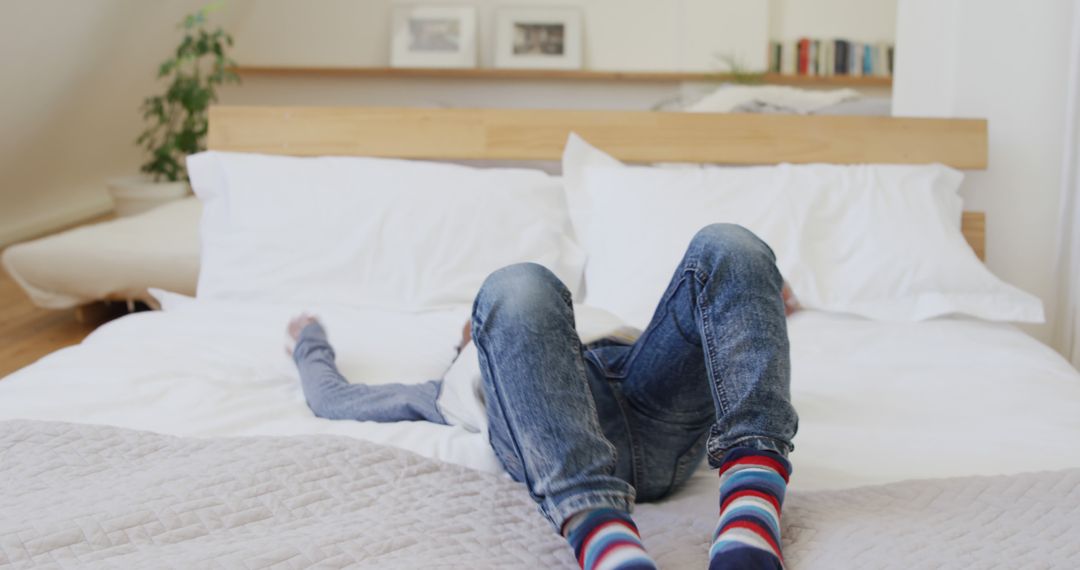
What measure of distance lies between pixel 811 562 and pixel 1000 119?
1587 millimetres

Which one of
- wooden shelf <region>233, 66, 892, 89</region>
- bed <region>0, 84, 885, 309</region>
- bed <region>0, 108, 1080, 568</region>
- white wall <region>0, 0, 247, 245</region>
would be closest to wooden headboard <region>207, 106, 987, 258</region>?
bed <region>0, 108, 1080, 568</region>

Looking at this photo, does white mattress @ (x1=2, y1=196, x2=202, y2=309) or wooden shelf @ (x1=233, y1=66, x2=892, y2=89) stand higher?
wooden shelf @ (x1=233, y1=66, x2=892, y2=89)

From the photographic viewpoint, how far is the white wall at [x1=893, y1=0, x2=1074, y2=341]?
2.24m

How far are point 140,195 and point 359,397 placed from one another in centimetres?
290

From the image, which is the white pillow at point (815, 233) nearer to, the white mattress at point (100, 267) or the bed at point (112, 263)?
the bed at point (112, 263)

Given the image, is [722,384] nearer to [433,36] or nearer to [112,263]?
[112,263]

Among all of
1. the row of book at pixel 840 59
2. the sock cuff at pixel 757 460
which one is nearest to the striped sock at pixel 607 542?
the sock cuff at pixel 757 460

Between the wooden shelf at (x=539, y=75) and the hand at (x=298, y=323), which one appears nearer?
the hand at (x=298, y=323)

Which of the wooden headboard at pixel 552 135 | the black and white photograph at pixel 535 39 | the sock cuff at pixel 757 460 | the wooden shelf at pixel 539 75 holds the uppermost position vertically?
the black and white photograph at pixel 535 39

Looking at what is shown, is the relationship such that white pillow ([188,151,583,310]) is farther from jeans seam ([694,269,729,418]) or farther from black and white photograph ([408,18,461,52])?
black and white photograph ([408,18,461,52])

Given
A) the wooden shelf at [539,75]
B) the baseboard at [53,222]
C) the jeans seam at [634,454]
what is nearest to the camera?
the jeans seam at [634,454]

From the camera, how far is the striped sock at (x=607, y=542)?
0.94m

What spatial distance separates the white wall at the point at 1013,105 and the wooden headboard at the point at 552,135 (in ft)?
0.36

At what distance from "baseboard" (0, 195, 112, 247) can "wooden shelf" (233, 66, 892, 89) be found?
997 mm
